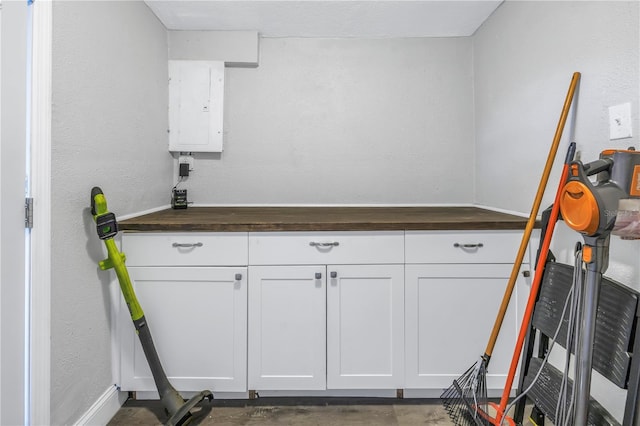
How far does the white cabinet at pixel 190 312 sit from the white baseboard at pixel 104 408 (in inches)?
2.5

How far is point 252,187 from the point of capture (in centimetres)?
241

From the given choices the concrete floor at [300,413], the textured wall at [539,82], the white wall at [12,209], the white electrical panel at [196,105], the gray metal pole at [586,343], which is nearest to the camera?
the gray metal pole at [586,343]

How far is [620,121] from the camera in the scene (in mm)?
1177

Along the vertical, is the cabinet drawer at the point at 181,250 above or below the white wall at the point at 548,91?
below

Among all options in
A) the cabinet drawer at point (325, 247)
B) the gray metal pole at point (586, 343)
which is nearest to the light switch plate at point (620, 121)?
the gray metal pole at point (586, 343)

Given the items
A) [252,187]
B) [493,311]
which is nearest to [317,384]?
[493,311]

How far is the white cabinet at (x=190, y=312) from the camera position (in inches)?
64.1

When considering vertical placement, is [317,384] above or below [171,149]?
below

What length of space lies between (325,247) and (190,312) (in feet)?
2.51

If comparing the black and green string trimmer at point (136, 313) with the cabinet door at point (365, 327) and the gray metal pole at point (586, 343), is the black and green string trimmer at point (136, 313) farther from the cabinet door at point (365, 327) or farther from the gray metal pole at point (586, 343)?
the gray metal pole at point (586, 343)

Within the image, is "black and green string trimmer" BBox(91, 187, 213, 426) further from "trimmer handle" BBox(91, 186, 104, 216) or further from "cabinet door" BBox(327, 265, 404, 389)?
"cabinet door" BBox(327, 265, 404, 389)

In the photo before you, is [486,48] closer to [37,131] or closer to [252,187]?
[252,187]

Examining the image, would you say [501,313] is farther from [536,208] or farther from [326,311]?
[326,311]

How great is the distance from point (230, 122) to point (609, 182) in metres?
2.18
